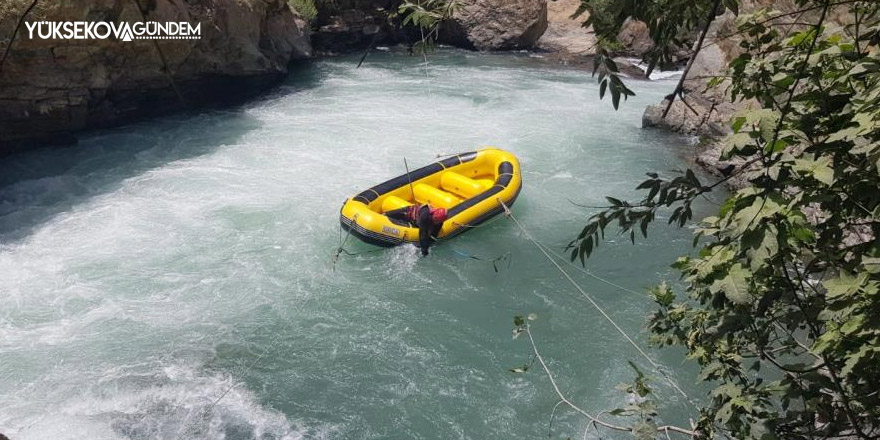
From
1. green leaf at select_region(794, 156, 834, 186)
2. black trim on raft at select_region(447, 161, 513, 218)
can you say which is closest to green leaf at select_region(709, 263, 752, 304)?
green leaf at select_region(794, 156, 834, 186)

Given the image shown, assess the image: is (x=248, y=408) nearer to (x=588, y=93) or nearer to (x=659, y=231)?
(x=659, y=231)

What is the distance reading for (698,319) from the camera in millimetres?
2158

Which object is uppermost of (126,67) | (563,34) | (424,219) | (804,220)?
(804,220)

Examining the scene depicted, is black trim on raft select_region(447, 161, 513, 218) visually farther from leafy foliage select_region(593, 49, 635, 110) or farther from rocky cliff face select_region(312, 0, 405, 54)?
rocky cliff face select_region(312, 0, 405, 54)

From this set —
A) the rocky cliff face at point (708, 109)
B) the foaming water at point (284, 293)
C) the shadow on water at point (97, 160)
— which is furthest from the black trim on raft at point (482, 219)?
the shadow on water at point (97, 160)

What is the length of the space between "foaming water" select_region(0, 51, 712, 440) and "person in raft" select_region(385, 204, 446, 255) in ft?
0.80

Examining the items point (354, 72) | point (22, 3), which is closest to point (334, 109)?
point (354, 72)

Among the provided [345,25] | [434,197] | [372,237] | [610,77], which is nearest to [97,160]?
[372,237]

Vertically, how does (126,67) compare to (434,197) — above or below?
above

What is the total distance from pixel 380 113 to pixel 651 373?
7.14 metres

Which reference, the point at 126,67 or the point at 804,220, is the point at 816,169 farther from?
the point at 126,67

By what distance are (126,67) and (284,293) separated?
523 cm
